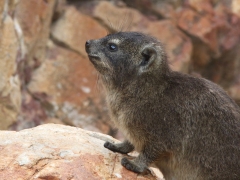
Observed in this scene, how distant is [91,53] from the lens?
19.7 ft

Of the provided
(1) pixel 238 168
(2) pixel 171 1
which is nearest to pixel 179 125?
(1) pixel 238 168

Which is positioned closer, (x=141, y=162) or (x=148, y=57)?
(x=141, y=162)

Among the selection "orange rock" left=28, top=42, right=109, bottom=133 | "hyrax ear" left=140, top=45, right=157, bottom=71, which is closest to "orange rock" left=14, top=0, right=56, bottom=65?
"orange rock" left=28, top=42, right=109, bottom=133

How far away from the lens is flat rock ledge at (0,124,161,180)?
16.7 ft

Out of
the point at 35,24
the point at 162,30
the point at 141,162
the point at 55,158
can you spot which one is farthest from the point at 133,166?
the point at 162,30

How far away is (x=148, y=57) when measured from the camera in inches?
234

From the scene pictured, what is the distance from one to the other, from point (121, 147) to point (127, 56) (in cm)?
104

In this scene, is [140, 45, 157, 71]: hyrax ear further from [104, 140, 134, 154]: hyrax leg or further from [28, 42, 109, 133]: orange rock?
[28, 42, 109, 133]: orange rock

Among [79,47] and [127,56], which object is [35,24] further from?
[127,56]

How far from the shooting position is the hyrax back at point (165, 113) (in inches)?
220

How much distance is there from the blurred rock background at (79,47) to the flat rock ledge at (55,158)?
3.63 metres

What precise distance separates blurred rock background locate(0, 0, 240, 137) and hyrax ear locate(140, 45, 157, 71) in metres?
3.31

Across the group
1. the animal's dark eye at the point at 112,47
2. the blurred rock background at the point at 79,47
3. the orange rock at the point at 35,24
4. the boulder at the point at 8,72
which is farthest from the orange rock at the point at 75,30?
the animal's dark eye at the point at 112,47

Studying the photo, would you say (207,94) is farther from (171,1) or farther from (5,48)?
(171,1)
